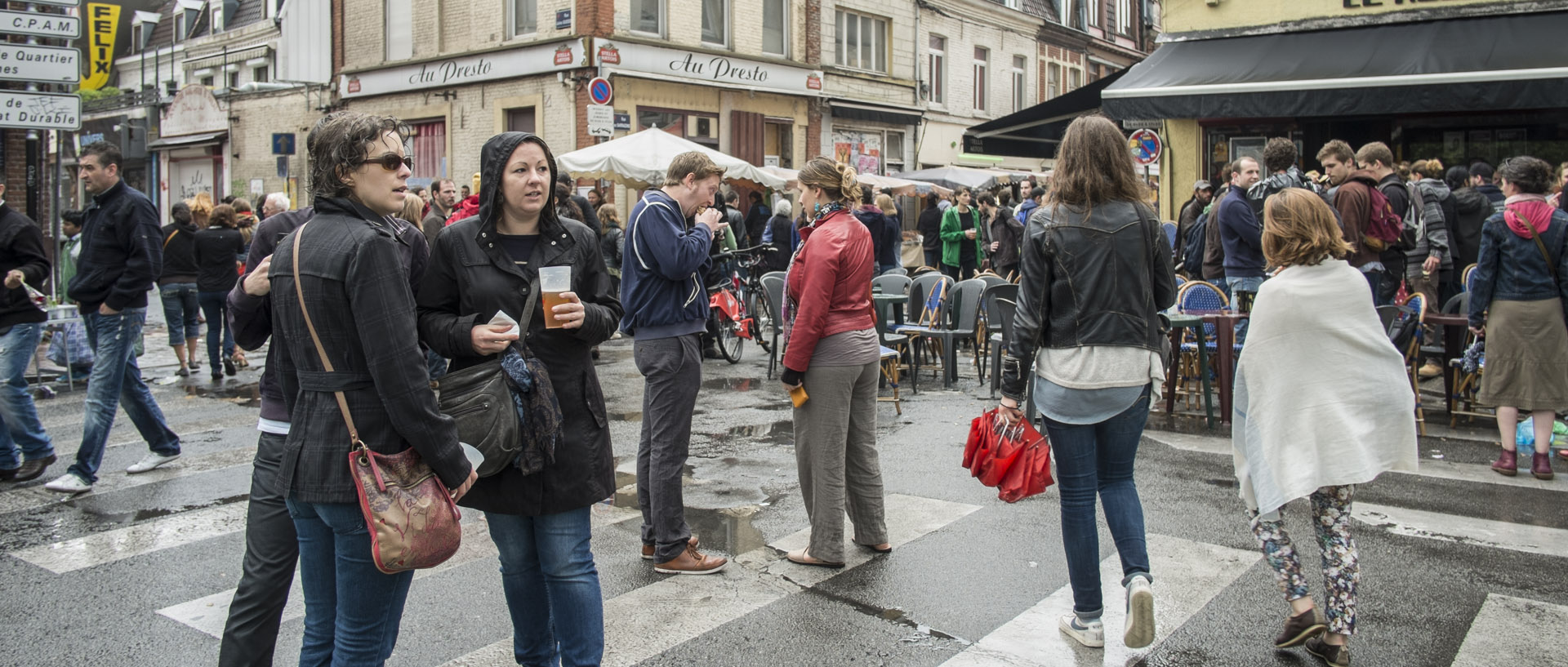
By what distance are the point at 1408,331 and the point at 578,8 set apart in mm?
16697

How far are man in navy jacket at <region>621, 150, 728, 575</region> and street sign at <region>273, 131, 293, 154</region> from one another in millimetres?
23533

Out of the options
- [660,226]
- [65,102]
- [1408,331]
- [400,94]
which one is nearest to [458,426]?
[660,226]

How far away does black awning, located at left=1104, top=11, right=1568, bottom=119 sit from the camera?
11.8 meters

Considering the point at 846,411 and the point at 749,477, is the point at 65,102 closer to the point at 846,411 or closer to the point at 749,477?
the point at 749,477

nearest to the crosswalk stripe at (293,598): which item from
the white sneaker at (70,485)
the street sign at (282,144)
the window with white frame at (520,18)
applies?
the white sneaker at (70,485)

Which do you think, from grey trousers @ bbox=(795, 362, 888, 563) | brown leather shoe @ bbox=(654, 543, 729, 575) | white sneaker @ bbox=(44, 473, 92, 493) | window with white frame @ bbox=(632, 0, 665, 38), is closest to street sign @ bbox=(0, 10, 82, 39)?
white sneaker @ bbox=(44, 473, 92, 493)

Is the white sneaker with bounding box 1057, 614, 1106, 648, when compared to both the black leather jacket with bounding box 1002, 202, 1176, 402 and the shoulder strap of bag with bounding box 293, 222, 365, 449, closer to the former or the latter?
the black leather jacket with bounding box 1002, 202, 1176, 402

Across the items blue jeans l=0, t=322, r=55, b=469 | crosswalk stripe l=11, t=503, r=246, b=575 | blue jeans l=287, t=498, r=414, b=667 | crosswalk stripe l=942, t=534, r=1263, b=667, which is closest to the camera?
blue jeans l=287, t=498, r=414, b=667

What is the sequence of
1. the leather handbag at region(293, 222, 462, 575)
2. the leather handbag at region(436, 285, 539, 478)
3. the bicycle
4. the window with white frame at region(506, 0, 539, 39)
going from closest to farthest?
the leather handbag at region(293, 222, 462, 575) < the leather handbag at region(436, 285, 539, 478) < the bicycle < the window with white frame at region(506, 0, 539, 39)

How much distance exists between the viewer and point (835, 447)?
5.17 m

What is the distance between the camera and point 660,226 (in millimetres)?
4977

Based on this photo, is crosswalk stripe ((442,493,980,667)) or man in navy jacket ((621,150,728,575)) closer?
crosswalk stripe ((442,493,980,667))

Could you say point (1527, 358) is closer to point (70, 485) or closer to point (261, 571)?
point (261, 571)

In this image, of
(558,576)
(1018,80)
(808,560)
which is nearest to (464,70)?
(1018,80)
